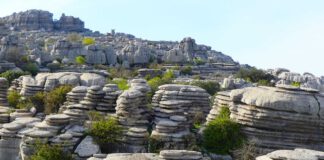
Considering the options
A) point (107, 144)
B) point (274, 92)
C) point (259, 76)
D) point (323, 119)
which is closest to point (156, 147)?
point (107, 144)

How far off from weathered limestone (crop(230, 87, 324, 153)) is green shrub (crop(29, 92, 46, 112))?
10.6 metres

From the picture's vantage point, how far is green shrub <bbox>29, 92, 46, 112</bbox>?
23188 millimetres

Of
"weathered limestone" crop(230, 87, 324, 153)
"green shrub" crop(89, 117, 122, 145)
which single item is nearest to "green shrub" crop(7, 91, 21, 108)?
"green shrub" crop(89, 117, 122, 145)

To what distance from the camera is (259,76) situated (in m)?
48.7

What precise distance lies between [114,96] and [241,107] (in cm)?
526

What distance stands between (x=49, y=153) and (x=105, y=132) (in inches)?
86.7

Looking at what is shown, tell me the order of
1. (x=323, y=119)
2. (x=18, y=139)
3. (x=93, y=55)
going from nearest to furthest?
(x=323, y=119)
(x=18, y=139)
(x=93, y=55)

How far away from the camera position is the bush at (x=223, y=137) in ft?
56.4

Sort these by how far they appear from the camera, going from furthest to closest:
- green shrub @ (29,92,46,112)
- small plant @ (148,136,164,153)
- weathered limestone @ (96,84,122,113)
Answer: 1. green shrub @ (29,92,46,112)
2. weathered limestone @ (96,84,122,113)
3. small plant @ (148,136,164,153)

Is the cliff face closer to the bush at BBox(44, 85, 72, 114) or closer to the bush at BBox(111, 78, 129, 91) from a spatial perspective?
the bush at BBox(111, 78, 129, 91)

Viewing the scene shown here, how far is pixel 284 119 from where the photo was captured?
54.2ft

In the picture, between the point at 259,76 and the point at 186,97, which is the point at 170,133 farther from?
the point at 259,76

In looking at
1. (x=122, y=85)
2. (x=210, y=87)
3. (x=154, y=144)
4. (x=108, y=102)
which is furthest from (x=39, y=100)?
(x=210, y=87)

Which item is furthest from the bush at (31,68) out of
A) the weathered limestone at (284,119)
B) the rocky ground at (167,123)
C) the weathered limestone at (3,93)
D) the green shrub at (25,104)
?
the weathered limestone at (284,119)
